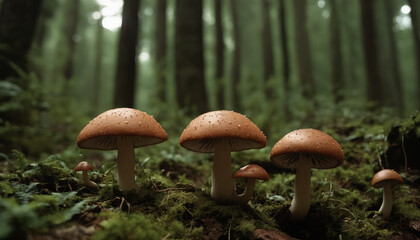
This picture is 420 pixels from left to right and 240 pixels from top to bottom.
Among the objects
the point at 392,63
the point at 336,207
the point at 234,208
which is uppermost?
the point at 392,63

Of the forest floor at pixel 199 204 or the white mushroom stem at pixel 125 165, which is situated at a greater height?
the white mushroom stem at pixel 125 165

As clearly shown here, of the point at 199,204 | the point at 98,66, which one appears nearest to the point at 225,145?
the point at 199,204

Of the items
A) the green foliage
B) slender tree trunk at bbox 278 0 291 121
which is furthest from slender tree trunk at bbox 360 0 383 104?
the green foliage

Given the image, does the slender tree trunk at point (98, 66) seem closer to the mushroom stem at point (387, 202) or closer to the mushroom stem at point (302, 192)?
the mushroom stem at point (302, 192)

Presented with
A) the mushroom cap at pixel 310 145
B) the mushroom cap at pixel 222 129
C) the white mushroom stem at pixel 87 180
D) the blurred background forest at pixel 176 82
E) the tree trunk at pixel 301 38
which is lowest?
the white mushroom stem at pixel 87 180

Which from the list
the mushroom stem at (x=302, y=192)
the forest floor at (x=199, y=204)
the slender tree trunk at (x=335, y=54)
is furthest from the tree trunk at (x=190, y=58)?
the slender tree trunk at (x=335, y=54)

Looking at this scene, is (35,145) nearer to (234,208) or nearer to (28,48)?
(28,48)

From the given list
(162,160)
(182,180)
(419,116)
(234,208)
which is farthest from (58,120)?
(419,116)
